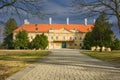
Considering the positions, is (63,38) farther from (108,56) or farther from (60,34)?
(108,56)

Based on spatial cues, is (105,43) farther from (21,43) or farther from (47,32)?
(47,32)

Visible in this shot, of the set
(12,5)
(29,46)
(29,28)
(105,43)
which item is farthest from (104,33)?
(29,28)

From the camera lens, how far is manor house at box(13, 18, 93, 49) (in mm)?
122500

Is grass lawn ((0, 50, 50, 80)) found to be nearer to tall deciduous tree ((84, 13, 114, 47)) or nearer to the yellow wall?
tall deciduous tree ((84, 13, 114, 47))

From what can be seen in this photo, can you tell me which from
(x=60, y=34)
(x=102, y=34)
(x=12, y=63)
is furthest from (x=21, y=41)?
(x=12, y=63)

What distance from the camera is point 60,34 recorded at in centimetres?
12344

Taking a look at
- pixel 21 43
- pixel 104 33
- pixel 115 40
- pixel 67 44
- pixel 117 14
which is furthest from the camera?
pixel 67 44

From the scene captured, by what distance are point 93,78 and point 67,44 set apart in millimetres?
110012

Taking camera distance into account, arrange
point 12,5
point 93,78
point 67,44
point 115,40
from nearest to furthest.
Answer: point 93,78 → point 12,5 → point 115,40 → point 67,44

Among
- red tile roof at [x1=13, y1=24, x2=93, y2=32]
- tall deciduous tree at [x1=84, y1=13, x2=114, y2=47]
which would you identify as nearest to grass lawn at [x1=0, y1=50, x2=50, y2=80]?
tall deciduous tree at [x1=84, y1=13, x2=114, y2=47]

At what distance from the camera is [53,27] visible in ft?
421

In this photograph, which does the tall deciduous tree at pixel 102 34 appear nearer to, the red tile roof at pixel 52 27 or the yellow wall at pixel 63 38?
the yellow wall at pixel 63 38

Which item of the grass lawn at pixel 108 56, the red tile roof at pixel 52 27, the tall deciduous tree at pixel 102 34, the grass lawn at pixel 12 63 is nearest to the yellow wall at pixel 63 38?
the red tile roof at pixel 52 27

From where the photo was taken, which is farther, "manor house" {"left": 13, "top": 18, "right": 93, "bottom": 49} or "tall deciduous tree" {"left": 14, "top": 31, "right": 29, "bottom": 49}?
"manor house" {"left": 13, "top": 18, "right": 93, "bottom": 49}
